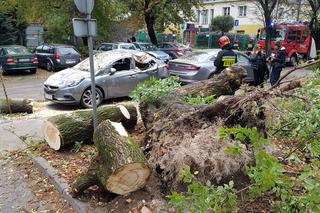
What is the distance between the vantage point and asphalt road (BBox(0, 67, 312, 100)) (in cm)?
1364

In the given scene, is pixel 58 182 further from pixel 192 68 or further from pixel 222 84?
pixel 192 68

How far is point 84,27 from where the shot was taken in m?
5.44

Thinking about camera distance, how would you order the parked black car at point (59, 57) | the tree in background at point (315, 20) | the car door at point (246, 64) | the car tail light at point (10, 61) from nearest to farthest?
the car door at point (246, 64) → the car tail light at point (10, 61) → the parked black car at point (59, 57) → the tree in background at point (315, 20)

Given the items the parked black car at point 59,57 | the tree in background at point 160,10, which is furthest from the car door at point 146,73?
the tree in background at point 160,10

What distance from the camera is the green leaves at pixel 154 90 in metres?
6.12

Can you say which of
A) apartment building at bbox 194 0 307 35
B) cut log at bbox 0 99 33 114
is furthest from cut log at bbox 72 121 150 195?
apartment building at bbox 194 0 307 35

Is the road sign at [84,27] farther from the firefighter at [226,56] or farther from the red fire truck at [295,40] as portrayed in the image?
the red fire truck at [295,40]

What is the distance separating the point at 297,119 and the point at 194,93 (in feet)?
7.77

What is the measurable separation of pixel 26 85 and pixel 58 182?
41.3ft

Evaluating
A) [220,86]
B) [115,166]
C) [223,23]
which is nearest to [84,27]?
[115,166]

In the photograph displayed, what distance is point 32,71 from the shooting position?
786 inches

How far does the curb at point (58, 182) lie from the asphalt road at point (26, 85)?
25.3 ft

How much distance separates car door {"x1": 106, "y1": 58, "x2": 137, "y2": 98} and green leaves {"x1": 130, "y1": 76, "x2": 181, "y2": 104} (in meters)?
4.40

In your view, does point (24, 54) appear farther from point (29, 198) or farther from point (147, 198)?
point (147, 198)
